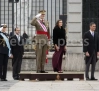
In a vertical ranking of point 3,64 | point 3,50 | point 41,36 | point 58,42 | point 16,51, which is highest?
point 41,36

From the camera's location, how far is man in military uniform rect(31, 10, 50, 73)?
1404 centimetres

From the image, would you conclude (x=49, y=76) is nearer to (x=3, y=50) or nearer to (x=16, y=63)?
(x=3, y=50)

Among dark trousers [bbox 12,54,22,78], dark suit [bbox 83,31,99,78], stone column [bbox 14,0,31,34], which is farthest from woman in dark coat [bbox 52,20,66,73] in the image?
stone column [bbox 14,0,31,34]

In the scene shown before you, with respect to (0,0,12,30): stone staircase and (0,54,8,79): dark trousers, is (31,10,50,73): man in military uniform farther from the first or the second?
(0,0,12,30): stone staircase

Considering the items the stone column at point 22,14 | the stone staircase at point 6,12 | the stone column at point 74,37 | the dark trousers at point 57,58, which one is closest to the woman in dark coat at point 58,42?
the dark trousers at point 57,58

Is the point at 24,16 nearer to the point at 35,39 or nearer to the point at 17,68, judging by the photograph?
the point at 17,68

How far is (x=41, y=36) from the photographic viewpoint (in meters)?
14.1

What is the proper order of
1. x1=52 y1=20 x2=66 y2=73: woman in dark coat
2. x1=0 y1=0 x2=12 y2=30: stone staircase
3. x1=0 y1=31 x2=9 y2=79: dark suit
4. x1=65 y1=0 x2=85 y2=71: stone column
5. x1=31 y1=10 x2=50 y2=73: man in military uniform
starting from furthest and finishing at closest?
x1=0 y1=0 x2=12 y2=30: stone staircase, x1=65 y1=0 x2=85 y2=71: stone column, x1=0 y1=31 x2=9 y2=79: dark suit, x1=52 y1=20 x2=66 y2=73: woman in dark coat, x1=31 y1=10 x2=50 y2=73: man in military uniform

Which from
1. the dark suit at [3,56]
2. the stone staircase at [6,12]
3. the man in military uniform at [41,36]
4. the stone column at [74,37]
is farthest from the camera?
the stone staircase at [6,12]

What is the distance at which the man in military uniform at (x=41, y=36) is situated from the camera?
14.0m

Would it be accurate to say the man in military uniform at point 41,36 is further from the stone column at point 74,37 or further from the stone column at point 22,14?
the stone column at point 22,14

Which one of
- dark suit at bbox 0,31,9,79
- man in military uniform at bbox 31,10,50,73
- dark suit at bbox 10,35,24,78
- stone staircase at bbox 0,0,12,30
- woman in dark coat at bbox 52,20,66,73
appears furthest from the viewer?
stone staircase at bbox 0,0,12,30

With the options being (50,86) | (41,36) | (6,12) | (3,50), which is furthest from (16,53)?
(6,12)

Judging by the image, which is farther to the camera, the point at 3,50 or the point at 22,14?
the point at 22,14
